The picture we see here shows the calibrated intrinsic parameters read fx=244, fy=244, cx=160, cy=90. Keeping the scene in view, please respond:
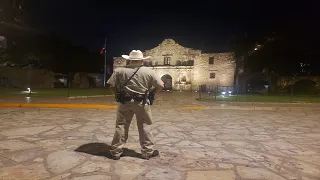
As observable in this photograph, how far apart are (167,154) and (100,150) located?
1.24 m

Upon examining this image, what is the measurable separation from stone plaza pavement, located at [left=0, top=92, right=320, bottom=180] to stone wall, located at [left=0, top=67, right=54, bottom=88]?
93.0 ft

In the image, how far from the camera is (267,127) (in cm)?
705

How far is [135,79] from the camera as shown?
3877 mm

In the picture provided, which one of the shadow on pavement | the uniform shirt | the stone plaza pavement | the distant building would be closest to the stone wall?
the distant building

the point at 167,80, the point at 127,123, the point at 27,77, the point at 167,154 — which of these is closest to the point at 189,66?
the point at 167,80

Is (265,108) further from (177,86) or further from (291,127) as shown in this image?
(177,86)

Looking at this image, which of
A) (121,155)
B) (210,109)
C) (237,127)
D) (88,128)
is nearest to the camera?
(121,155)

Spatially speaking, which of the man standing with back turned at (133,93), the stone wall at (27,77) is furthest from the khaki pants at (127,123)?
the stone wall at (27,77)

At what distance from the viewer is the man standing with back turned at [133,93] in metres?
3.87

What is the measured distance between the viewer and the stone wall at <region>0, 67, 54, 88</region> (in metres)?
30.8

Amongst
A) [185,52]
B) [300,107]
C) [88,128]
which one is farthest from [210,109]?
[185,52]

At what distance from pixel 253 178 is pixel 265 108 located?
9219mm

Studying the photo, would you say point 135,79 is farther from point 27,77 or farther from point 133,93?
point 27,77

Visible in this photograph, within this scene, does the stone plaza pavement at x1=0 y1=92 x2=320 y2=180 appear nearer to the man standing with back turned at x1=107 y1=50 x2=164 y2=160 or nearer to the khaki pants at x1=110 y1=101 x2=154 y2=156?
the khaki pants at x1=110 y1=101 x2=154 y2=156
